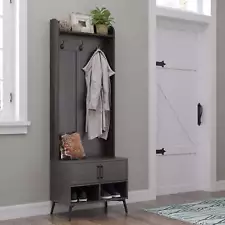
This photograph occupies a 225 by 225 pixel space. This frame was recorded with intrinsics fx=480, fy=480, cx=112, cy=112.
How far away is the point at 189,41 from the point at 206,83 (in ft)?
1.79

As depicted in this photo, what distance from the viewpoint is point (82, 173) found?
4.22 meters

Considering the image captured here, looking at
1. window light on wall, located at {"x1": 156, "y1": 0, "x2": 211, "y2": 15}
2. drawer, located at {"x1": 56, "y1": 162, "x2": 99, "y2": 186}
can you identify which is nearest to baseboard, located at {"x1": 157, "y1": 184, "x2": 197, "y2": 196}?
drawer, located at {"x1": 56, "y1": 162, "x2": 99, "y2": 186}

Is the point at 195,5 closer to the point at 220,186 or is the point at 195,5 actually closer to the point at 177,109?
the point at 177,109

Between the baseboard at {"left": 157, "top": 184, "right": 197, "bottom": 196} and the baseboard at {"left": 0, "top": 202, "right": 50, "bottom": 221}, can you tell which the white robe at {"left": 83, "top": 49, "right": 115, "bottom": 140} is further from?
the baseboard at {"left": 157, "top": 184, "right": 197, "bottom": 196}

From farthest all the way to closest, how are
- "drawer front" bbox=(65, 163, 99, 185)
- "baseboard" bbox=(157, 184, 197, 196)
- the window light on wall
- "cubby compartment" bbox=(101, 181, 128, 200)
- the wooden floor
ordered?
the window light on wall < "baseboard" bbox=(157, 184, 197, 196) < "cubby compartment" bbox=(101, 181, 128, 200) < "drawer front" bbox=(65, 163, 99, 185) < the wooden floor

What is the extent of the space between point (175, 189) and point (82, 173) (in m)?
1.70

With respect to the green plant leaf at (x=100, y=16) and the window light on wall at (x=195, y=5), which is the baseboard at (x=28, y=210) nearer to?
the green plant leaf at (x=100, y=16)

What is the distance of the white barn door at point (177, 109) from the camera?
A: 216 inches

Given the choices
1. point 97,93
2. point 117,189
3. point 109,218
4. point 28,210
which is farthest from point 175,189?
point 28,210

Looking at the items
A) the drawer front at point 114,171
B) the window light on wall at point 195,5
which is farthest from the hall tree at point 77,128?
the window light on wall at point 195,5

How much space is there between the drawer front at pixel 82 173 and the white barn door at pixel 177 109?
4.41 feet

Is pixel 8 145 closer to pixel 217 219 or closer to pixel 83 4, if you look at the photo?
pixel 83 4

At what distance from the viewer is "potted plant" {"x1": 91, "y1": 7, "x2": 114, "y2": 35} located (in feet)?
15.1

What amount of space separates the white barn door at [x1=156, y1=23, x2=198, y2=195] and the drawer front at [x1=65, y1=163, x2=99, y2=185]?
1343 millimetres
